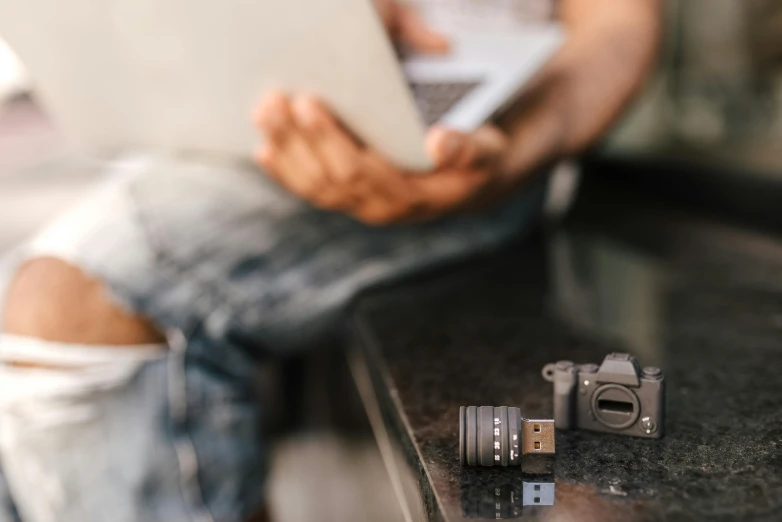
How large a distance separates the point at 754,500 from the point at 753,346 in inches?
13.6

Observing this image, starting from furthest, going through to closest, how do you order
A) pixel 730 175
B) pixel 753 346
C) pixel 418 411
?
pixel 730 175, pixel 753 346, pixel 418 411

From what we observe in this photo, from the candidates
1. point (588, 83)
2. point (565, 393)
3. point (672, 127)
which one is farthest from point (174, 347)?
point (672, 127)

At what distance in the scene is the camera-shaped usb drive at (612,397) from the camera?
567 millimetres

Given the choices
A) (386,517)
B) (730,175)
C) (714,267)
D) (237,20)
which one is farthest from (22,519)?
(730,175)

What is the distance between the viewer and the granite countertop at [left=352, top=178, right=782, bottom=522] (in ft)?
1.70

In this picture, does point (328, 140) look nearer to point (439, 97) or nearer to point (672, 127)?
point (439, 97)

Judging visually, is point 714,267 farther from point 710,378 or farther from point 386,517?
point 386,517

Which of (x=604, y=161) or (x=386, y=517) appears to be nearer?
(x=386, y=517)

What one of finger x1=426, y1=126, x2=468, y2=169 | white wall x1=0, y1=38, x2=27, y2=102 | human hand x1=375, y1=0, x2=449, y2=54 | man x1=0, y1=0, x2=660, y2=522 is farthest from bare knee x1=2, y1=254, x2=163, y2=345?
white wall x1=0, y1=38, x2=27, y2=102

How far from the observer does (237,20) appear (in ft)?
2.32

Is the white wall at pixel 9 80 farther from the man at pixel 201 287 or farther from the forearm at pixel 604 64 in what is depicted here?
the forearm at pixel 604 64

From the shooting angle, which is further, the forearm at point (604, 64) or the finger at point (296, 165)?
the forearm at point (604, 64)

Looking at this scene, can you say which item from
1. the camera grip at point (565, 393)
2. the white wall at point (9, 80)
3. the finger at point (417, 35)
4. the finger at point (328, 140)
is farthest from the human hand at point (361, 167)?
the white wall at point (9, 80)

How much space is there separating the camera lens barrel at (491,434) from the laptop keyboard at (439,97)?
16.2 inches
